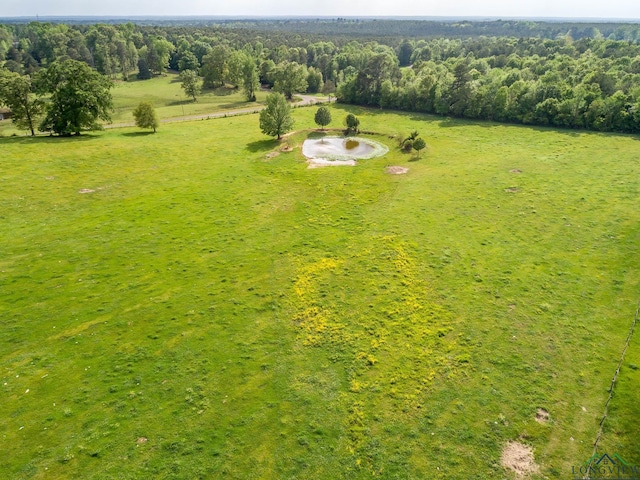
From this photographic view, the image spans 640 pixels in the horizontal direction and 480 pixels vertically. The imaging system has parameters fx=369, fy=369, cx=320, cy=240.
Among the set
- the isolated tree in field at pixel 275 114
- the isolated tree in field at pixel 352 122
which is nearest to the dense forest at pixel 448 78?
the isolated tree in field at pixel 352 122

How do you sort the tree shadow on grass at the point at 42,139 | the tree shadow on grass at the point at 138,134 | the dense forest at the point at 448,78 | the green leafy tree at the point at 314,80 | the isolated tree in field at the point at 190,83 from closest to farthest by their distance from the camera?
1. the tree shadow on grass at the point at 42,139
2. the tree shadow on grass at the point at 138,134
3. the dense forest at the point at 448,78
4. the isolated tree in field at the point at 190,83
5. the green leafy tree at the point at 314,80

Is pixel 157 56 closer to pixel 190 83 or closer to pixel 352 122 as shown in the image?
pixel 190 83

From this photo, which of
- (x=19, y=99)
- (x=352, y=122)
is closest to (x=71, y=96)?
(x=19, y=99)

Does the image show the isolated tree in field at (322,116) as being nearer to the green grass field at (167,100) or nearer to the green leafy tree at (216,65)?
the green grass field at (167,100)

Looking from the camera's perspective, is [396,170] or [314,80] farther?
[314,80]

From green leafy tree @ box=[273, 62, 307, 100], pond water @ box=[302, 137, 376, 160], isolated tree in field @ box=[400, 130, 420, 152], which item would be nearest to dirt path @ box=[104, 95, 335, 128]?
green leafy tree @ box=[273, 62, 307, 100]

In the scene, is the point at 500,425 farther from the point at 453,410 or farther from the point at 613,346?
the point at 613,346
